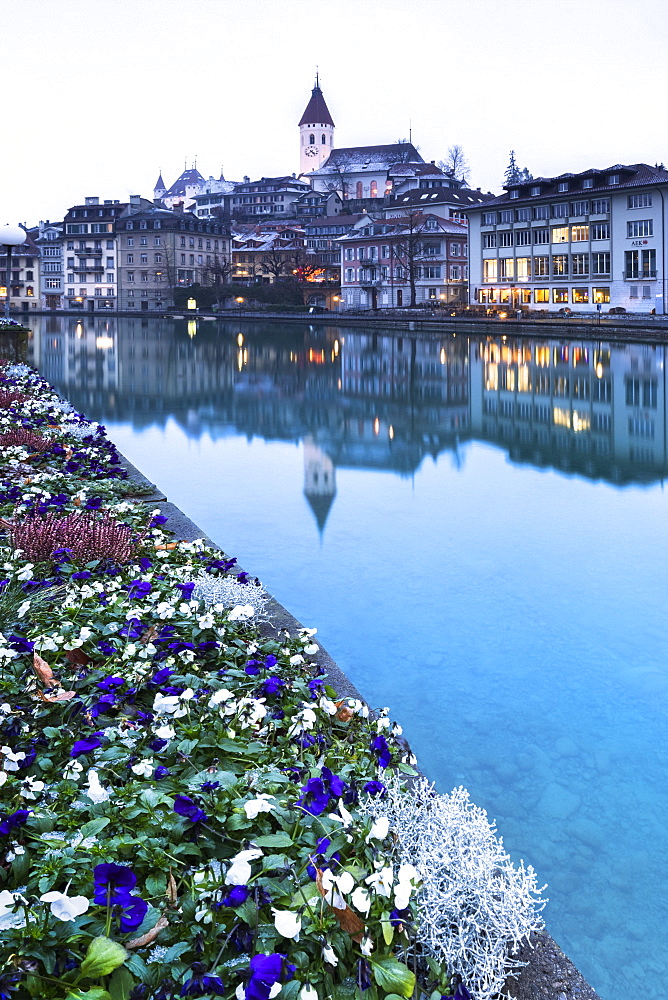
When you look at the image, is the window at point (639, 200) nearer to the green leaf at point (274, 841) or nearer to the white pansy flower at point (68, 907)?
the green leaf at point (274, 841)

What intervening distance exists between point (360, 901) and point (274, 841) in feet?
1.45

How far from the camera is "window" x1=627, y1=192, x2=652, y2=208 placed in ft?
226

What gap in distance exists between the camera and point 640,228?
2758 inches

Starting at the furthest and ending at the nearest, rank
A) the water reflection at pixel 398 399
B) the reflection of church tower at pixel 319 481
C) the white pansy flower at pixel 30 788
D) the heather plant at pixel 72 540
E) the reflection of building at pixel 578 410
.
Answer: the water reflection at pixel 398 399, the reflection of building at pixel 578 410, the reflection of church tower at pixel 319 481, the heather plant at pixel 72 540, the white pansy flower at pixel 30 788

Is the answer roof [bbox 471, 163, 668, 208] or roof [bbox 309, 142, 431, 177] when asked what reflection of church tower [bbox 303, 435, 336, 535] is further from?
roof [bbox 309, 142, 431, 177]

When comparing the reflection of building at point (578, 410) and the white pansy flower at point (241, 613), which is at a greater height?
the reflection of building at point (578, 410)

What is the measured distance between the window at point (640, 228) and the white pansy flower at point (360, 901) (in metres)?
72.7

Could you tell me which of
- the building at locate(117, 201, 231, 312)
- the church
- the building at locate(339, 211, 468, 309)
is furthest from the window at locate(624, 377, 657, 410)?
the church

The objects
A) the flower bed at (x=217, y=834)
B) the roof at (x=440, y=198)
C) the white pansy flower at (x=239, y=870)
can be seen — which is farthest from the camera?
the roof at (x=440, y=198)

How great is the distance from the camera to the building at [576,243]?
227 ft

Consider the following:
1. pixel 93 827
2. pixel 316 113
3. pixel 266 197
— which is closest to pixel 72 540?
pixel 93 827

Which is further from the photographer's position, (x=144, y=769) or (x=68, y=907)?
(x=144, y=769)

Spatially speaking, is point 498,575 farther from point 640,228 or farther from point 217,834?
point 640,228

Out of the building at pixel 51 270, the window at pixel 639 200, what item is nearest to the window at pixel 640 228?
the window at pixel 639 200
